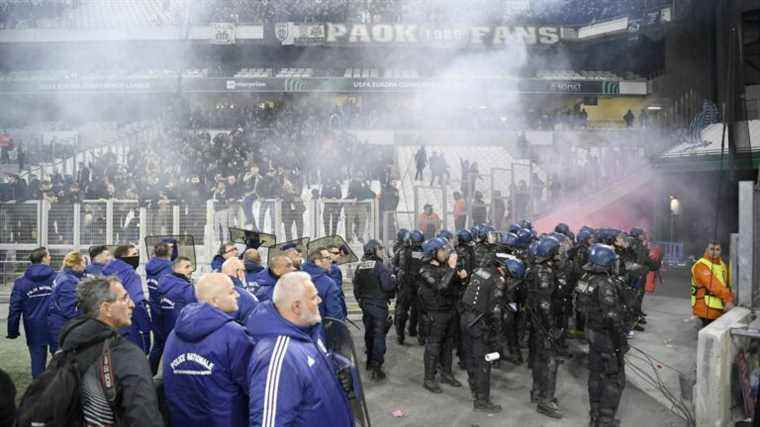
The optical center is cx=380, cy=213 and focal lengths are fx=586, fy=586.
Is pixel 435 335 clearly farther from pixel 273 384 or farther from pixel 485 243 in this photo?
pixel 273 384

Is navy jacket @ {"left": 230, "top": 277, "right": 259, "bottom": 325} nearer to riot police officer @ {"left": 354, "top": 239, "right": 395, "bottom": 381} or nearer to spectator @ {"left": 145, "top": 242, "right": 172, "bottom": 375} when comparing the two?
spectator @ {"left": 145, "top": 242, "right": 172, "bottom": 375}

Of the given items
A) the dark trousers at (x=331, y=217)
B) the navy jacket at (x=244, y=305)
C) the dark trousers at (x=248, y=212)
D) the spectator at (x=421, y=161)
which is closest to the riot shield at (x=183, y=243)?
the dark trousers at (x=248, y=212)

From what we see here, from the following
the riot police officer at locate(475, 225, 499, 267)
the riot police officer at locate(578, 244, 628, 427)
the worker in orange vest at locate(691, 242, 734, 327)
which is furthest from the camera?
the riot police officer at locate(475, 225, 499, 267)

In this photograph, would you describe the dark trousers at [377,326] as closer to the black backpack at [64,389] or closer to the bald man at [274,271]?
the bald man at [274,271]

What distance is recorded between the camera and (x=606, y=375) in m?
4.71

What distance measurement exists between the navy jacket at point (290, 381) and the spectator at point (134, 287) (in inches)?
129

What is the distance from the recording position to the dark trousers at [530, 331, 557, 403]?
526cm

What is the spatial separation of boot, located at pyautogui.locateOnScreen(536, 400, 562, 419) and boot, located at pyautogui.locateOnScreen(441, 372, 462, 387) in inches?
40.0

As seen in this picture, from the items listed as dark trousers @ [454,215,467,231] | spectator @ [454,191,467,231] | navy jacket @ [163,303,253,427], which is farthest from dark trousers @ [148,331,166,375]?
dark trousers @ [454,215,467,231]

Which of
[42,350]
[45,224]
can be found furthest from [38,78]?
[42,350]

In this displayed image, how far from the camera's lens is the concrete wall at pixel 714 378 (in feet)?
14.4

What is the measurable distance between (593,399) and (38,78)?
25600 millimetres

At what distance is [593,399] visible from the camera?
4.84m

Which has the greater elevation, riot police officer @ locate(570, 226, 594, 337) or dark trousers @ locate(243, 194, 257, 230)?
dark trousers @ locate(243, 194, 257, 230)
